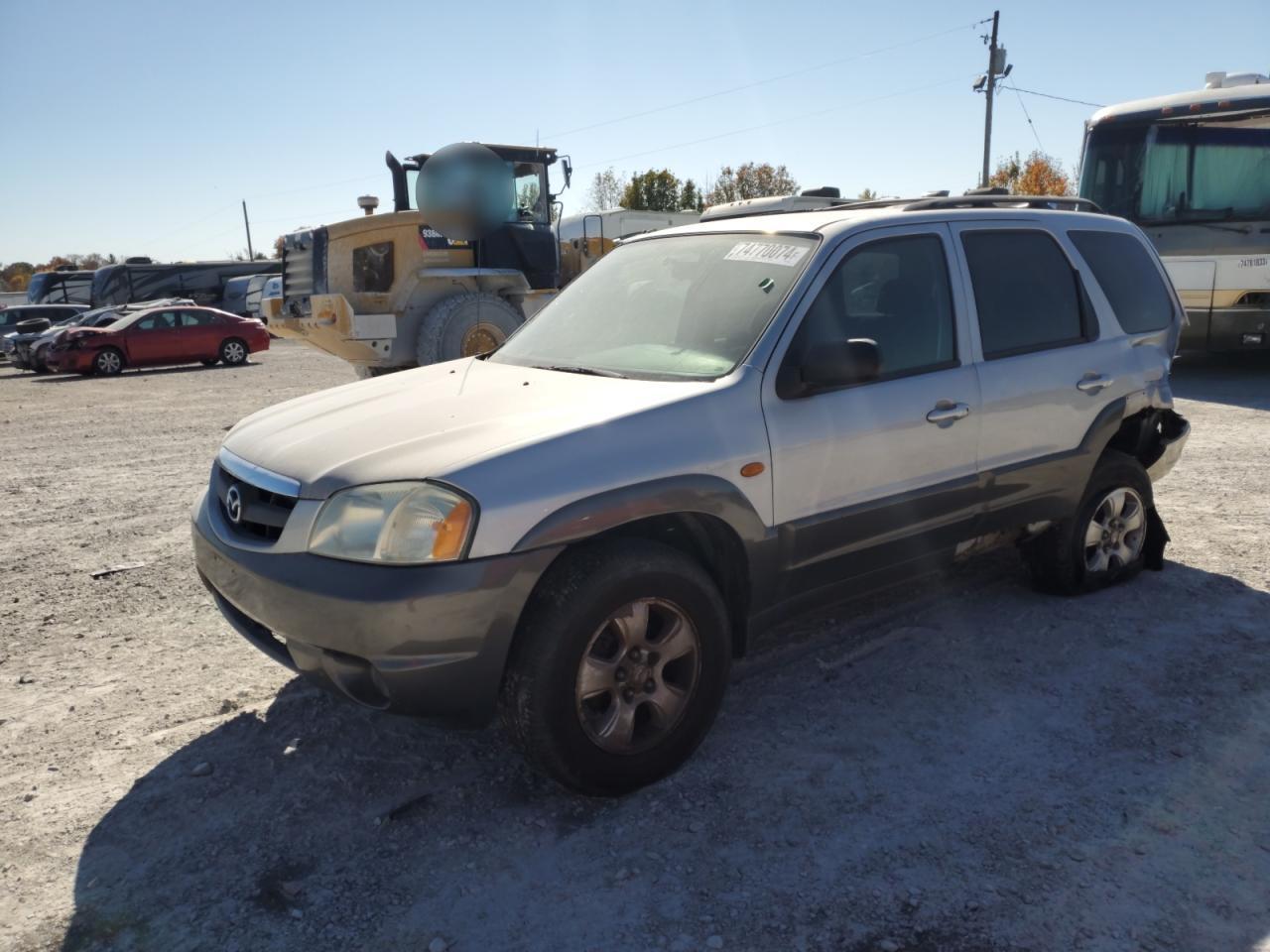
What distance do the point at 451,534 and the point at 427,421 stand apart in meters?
0.63

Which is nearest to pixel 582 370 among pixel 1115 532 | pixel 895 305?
pixel 895 305

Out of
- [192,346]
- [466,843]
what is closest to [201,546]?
[466,843]

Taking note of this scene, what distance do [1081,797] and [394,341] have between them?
9586 mm

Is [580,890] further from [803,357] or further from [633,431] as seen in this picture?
[803,357]

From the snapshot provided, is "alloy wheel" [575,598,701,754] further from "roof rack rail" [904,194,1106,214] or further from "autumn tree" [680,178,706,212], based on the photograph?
"autumn tree" [680,178,706,212]

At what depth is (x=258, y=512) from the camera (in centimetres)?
318

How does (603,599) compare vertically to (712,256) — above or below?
below

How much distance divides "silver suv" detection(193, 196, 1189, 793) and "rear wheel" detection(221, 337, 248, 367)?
19.6m

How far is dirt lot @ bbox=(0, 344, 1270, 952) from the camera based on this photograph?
259 centimetres

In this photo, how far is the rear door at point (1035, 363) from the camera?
409 centimetres

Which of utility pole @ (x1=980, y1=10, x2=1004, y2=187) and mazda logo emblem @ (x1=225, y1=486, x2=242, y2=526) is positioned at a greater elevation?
utility pole @ (x1=980, y1=10, x2=1004, y2=187)

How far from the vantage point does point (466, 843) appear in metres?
2.93

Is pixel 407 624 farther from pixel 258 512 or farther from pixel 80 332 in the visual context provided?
pixel 80 332

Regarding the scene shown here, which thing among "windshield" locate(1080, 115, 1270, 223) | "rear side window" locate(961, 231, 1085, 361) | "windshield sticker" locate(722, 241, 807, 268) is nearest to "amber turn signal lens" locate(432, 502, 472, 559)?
"windshield sticker" locate(722, 241, 807, 268)
